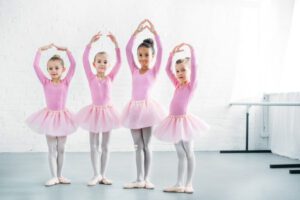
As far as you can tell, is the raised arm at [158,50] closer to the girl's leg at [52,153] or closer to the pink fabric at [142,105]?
the pink fabric at [142,105]

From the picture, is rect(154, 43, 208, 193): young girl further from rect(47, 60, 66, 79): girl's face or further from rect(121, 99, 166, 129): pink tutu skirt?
rect(47, 60, 66, 79): girl's face

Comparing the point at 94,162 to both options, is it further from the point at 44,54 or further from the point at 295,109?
the point at 295,109

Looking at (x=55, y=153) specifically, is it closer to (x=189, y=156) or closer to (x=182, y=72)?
(x=189, y=156)

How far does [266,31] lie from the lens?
17.8ft

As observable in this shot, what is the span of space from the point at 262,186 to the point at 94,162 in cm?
140

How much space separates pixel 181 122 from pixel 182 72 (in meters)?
0.38

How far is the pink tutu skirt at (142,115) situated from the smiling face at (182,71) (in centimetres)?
30

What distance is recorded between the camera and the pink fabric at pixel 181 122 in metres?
2.89

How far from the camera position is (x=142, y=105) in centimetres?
305

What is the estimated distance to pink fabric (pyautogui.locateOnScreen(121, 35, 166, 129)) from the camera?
3.00 meters

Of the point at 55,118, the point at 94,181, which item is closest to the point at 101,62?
the point at 55,118

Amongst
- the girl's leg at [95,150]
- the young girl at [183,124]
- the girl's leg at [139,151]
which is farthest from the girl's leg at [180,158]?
the girl's leg at [95,150]

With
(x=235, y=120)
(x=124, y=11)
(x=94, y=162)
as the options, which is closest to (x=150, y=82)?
(x=94, y=162)

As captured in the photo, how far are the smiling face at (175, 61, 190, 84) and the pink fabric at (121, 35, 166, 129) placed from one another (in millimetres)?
183
